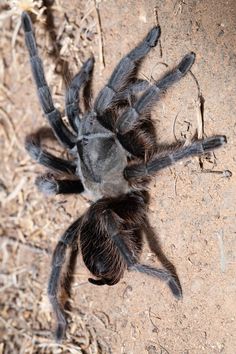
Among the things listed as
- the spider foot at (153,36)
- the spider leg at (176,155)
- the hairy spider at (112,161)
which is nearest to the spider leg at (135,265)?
the hairy spider at (112,161)

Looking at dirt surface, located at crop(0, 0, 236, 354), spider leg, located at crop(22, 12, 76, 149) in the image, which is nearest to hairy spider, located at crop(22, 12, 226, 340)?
spider leg, located at crop(22, 12, 76, 149)

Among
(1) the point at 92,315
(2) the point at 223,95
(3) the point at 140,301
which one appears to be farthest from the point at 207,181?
(1) the point at 92,315

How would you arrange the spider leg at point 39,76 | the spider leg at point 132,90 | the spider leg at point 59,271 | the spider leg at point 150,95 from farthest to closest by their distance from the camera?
the spider leg at point 59,271 < the spider leg at point 39,76 < the spider leg at point 132,90 < the spider leg at point 150,95

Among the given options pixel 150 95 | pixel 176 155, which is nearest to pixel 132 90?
pixel 150 95

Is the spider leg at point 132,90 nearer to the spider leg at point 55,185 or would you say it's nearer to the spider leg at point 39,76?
the spider leg at point 39,76

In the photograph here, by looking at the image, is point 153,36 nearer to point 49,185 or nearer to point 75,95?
point 75,95

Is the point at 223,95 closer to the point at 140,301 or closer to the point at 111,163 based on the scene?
the point at 111,163
